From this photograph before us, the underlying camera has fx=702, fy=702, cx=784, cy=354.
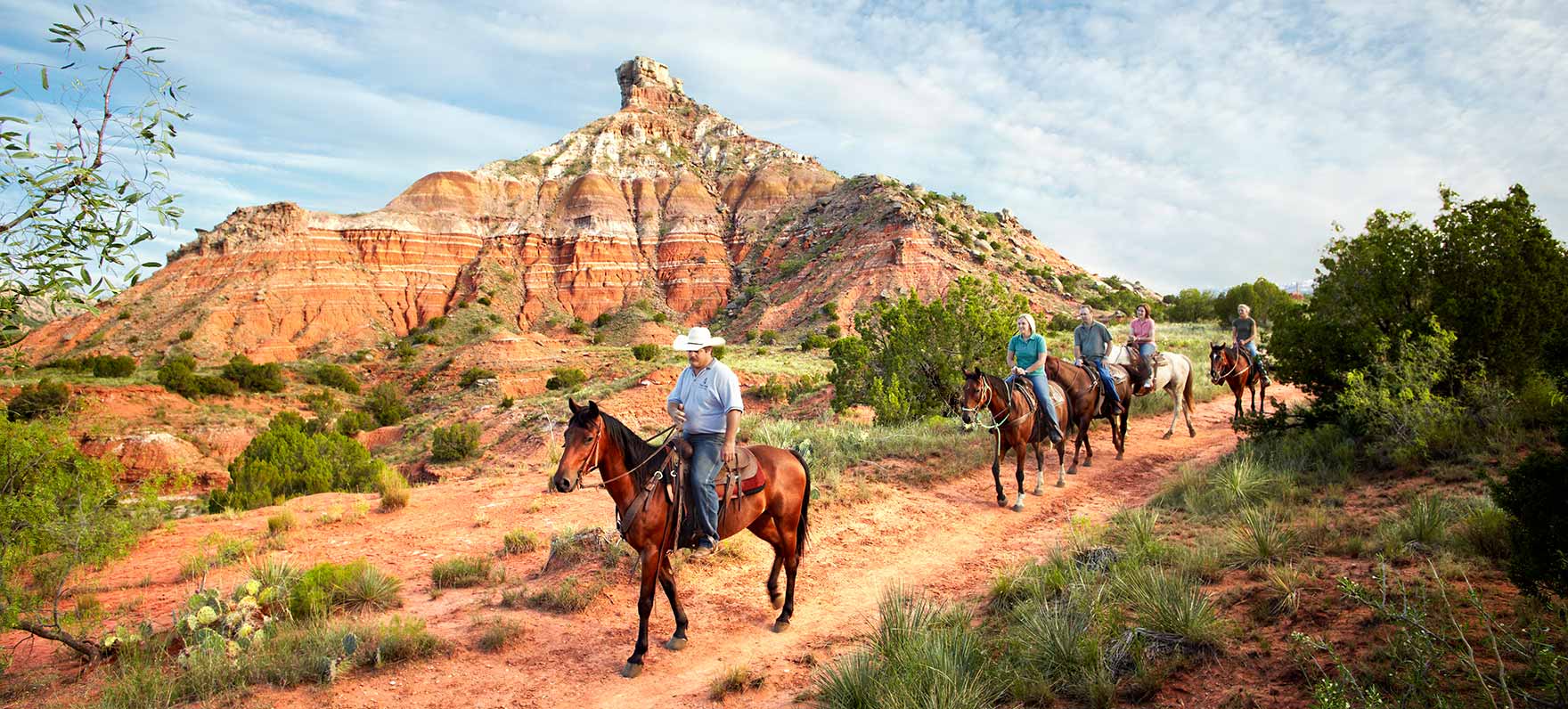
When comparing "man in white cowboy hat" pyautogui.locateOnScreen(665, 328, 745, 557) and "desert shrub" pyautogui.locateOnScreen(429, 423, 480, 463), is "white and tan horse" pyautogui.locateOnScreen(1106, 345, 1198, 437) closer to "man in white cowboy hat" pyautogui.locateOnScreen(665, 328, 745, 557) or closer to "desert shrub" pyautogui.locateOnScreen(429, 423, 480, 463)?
"man in white cowboy hat" pyautogui.locateOnScreen(665, 328, 745, 557)

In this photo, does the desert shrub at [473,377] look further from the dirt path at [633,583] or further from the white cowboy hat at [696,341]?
the white cowboy hat at [696,341]

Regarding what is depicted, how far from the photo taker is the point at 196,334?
57.7 m

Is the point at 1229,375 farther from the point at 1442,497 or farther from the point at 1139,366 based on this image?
the point at 1442,497

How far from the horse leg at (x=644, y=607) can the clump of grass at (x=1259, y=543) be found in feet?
17.4

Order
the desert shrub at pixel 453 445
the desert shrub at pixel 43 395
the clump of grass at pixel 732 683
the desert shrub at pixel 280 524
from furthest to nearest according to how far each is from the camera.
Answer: the desert shrub at pixel 43 395 → the desert shrub at pixel 453 445 → the desert shrub at pixel 280 524 → the clump of grass at pixel 732 683

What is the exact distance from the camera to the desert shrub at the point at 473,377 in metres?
43.9

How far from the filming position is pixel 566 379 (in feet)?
132

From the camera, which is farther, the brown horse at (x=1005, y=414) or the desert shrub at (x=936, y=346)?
the desert shrub at (x=936, y=346)

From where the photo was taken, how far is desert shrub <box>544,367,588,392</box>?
131 feet

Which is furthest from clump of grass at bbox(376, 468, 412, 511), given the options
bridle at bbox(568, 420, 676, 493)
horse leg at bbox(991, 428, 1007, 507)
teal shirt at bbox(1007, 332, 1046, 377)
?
teal shirt at bbox(1007, 332, 1046, 377)

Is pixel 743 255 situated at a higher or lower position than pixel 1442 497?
higher

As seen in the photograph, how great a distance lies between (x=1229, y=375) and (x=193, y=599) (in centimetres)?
1837

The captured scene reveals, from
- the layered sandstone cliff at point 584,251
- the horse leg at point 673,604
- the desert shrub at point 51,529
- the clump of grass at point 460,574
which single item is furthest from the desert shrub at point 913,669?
the layered sandstone cliff at point 584,251

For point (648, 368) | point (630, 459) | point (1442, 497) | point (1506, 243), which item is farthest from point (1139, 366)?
point (648, 368)
